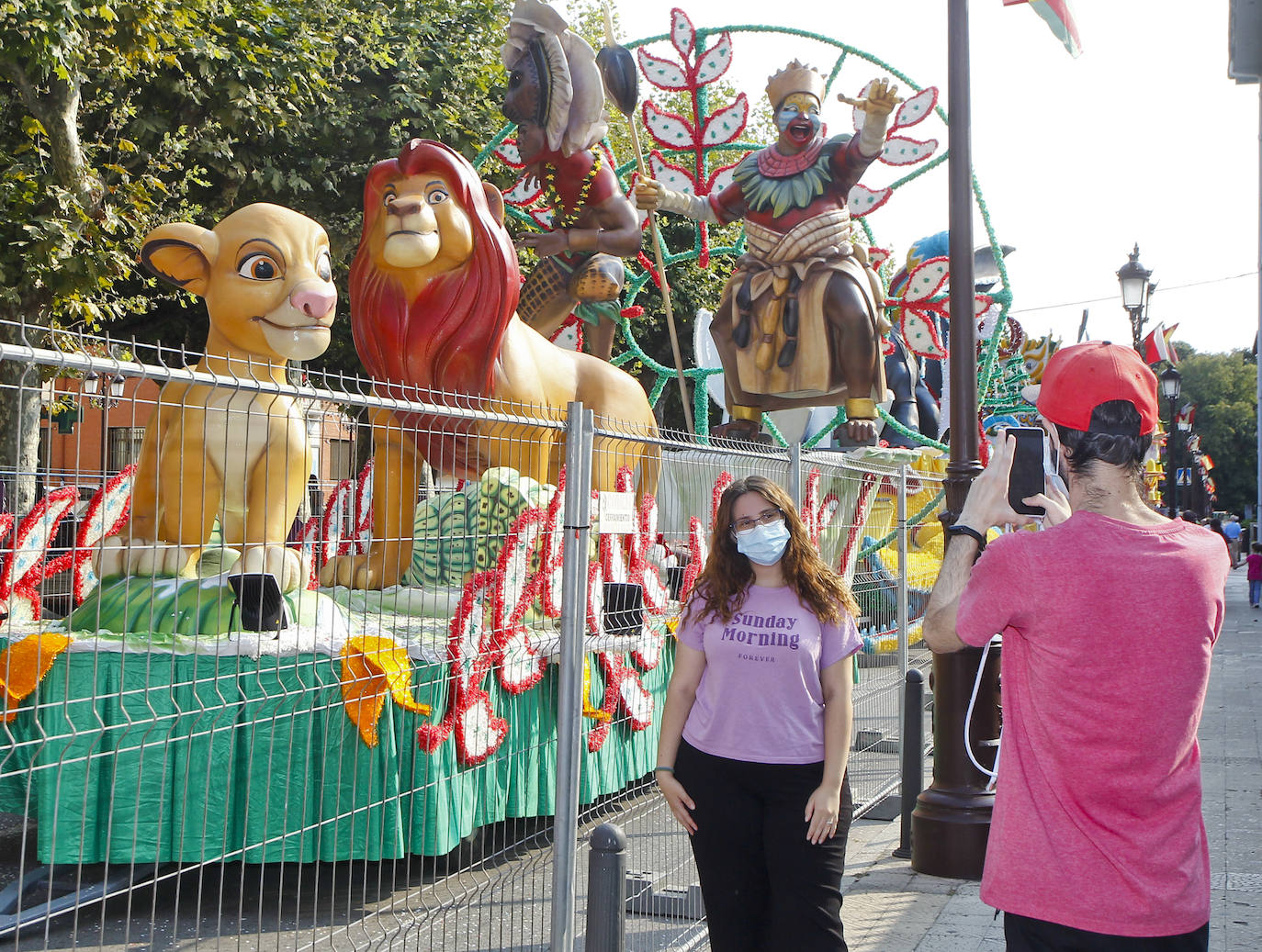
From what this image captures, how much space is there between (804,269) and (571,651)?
24.3 ft

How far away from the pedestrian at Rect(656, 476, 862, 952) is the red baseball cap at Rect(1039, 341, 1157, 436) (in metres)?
1.21

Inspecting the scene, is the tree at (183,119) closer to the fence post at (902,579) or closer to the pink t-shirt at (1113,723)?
the fence post at (902,579)

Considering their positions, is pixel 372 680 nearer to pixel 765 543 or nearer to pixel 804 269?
pixel 765 543

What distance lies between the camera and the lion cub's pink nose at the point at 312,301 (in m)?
6.64

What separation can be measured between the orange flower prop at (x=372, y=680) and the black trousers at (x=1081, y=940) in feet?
6.48

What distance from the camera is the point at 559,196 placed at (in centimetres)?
1004

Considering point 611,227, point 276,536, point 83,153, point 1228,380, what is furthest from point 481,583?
point 1228,380

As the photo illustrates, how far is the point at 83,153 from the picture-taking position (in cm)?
1318

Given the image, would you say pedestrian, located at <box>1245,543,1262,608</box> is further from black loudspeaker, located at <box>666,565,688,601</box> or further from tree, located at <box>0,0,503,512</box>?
black loudspeaker, located at <box>666,565,688,601</box>

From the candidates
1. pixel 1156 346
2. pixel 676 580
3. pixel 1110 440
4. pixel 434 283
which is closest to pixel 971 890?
pixel 676 580

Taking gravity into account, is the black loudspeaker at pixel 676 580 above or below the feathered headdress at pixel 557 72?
below

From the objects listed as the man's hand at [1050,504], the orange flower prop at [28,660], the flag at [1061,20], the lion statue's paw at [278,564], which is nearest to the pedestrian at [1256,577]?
the flag at [1061,20]

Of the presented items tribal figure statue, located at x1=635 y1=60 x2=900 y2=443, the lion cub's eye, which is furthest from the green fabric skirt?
tribal figure statue, located at x1=635 y1=60 x2=900 y2=443

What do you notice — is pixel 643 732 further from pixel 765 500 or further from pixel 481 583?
pixel 765 500
